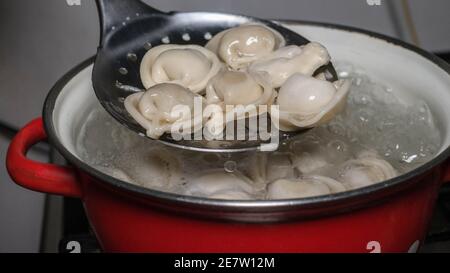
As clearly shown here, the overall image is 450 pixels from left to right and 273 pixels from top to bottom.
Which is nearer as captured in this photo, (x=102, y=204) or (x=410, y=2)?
(x=102, y=204)

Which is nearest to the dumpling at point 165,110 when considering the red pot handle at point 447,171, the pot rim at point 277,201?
the pot rim at point 277,201

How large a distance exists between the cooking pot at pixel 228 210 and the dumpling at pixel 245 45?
0.19 m

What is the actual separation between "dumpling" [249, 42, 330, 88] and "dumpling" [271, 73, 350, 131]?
0.09 ft

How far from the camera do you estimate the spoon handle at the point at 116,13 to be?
0.78 meters

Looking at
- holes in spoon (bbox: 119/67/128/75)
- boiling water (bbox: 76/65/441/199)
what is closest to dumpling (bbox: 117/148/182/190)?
boiling water (bbox: 76/65/441/199)

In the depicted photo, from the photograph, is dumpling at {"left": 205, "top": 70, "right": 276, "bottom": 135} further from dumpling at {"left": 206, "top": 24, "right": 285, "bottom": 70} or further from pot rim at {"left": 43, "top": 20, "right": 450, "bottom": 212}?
pot rim at {"left": 43, "top": 20, "right": 450, "bottom": 212}

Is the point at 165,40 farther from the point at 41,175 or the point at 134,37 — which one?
the point at 41,175

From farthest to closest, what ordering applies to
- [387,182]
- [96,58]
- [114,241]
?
[96,58] < [114,241] < [387,182]

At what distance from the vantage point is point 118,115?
689 millimetres

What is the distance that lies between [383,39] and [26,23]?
56 cm

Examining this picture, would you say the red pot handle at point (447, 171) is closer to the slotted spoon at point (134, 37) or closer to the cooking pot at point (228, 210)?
the cooking pot at point (228, 210)

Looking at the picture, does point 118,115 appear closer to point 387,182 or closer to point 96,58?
point 96,58

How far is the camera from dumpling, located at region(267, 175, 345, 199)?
0.62 metres

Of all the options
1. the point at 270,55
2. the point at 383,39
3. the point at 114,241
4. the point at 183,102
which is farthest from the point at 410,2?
the point at 114,241
